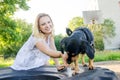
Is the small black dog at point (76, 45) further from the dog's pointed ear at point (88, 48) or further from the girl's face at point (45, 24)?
the girl's face at point (45, 24)

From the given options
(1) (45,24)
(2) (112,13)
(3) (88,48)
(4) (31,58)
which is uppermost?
(2) (112,13)

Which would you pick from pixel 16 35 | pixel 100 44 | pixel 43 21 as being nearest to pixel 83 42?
pixel 43 21

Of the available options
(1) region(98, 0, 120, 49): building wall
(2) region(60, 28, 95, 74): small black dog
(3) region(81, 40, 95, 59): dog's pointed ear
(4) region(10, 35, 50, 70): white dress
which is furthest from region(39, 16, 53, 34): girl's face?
(1) region(98, 0, 120, 49): building wall

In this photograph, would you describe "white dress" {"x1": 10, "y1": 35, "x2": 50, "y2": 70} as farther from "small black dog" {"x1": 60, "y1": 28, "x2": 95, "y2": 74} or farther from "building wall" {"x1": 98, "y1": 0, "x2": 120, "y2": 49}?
"building wall" {"x1": 98, "y1": 0, "x2": 120, "y2": 49}

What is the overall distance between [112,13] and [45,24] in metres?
14.4

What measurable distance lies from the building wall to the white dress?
45.7 feet

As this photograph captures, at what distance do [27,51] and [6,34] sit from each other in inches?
382

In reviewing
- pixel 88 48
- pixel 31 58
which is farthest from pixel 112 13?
pixel 88 48

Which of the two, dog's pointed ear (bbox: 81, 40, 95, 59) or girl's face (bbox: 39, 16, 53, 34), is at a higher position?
girl's face (bbox: 39, 16, 53, 34)

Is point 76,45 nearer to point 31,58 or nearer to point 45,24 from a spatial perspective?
point 45,24

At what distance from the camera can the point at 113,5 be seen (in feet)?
56.0

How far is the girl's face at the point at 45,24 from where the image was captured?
3.05 meters

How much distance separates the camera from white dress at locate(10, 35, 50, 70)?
3107mm

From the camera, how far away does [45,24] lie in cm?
306
